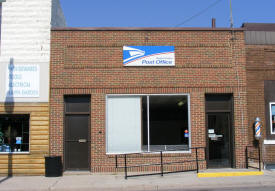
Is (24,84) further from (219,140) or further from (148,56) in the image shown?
(219,140)

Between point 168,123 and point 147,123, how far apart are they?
814 millimetres

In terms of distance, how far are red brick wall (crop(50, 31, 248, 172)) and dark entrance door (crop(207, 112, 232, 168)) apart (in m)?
0.35

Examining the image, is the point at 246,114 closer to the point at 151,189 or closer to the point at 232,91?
the point at 232,91

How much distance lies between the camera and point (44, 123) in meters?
12.3

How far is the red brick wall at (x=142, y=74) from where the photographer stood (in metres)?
12.4

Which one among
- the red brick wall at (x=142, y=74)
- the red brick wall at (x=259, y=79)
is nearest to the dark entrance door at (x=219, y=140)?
the red brick wall at (x=142, y=74)

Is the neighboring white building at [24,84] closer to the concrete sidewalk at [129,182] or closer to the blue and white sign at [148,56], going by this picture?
the concrete sidewalk at [129,182]

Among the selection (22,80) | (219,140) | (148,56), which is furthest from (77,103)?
(219,140)

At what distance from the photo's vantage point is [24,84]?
488 inches

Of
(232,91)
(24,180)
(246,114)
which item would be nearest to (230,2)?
(232,91)

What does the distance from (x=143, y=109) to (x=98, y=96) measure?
5.94 feet

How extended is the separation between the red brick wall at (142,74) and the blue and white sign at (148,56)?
0.20 meters

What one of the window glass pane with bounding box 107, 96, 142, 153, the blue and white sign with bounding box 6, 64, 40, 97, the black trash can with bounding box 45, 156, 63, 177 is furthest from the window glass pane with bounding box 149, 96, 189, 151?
the blue and white sign with bounding box 6, 64, 40, 97

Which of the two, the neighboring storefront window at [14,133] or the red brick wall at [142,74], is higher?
the red brick wall at [142,74]
